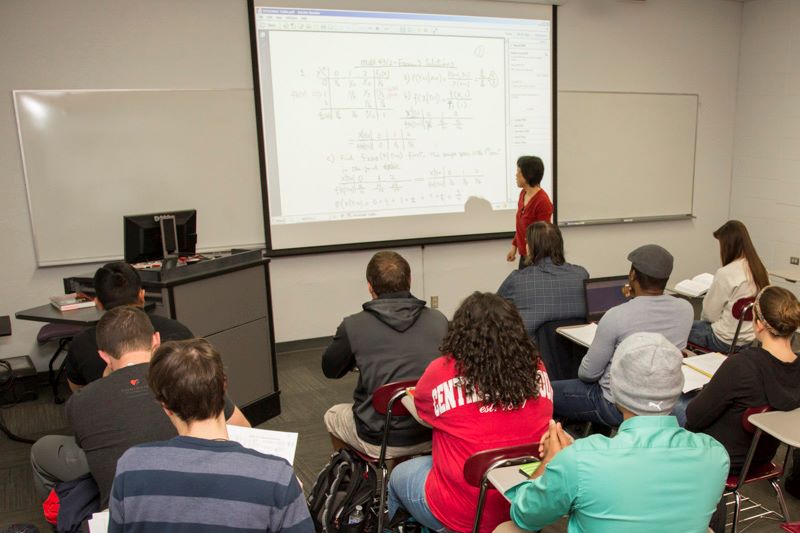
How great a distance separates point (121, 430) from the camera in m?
1.75

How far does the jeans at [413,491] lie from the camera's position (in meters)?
1.98

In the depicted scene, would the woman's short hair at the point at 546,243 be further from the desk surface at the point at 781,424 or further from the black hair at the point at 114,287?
the black hair at the point at 114,287

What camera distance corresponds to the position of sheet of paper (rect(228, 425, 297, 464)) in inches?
65.1

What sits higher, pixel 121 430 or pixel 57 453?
pixel 121 430

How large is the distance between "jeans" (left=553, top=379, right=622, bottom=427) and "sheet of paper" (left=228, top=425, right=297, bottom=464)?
1.56 metres

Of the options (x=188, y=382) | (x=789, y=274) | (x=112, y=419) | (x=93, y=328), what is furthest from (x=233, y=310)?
(x=789, y=274)

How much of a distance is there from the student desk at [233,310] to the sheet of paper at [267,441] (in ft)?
5.42

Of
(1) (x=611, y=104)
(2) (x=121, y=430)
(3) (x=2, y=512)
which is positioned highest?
(1) (x=611, y=104)

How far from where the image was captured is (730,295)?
11.3 ft

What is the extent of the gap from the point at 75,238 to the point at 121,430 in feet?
10.3

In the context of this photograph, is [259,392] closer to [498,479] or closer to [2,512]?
[2,512]

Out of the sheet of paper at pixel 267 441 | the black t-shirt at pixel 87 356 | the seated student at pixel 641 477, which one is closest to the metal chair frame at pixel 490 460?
the seated student at pixel 641 477

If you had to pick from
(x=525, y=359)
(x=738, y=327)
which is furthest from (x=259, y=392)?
(x=738, y=327)

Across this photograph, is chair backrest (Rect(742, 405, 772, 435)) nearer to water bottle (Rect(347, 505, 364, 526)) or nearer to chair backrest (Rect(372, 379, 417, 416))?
chair backrest (Rect(372, 379, 417, 416))
